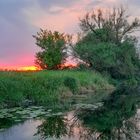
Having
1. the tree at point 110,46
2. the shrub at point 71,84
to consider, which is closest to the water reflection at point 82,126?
the shrub at point 71,84

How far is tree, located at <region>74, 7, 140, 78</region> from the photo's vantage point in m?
53.3

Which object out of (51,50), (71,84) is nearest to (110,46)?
(51,50)

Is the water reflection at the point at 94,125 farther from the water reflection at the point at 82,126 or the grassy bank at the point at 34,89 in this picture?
the grassy bank at the point at 34,89

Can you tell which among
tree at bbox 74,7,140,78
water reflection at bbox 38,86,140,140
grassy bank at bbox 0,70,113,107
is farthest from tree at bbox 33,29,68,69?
water reflection at bbox 38,86,140,140

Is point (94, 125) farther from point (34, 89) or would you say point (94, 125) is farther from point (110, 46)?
point (110, 46)

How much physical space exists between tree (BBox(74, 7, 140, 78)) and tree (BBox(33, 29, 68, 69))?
2.82m

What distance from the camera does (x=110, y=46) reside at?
54.4 meters

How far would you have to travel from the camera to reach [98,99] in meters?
29.6

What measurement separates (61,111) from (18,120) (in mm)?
4004

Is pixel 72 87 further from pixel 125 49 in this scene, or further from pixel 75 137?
pixel 125 49

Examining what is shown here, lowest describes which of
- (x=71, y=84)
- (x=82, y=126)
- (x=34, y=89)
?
(x=82, y=126)

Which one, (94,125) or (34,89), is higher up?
(34,89)

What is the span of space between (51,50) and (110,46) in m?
8.66

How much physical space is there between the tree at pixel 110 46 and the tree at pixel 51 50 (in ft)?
9.24
